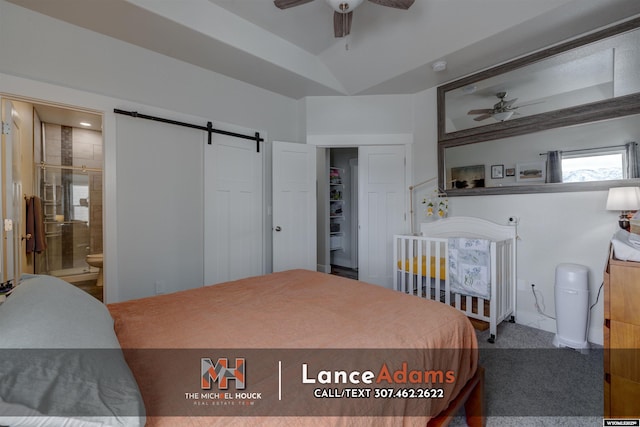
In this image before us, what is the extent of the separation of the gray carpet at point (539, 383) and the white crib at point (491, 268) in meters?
0.26

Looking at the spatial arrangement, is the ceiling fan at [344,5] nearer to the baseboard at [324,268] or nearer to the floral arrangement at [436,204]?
the floral arrangement at [436,204]

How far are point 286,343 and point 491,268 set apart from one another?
2.20m

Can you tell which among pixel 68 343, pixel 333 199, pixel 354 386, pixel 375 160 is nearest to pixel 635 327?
pixel 354 386

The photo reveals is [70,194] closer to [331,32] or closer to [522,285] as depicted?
[331,32]

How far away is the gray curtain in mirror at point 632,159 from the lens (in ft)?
7.40

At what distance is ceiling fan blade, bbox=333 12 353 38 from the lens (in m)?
2.27

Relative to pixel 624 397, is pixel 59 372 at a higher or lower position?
Result: higher

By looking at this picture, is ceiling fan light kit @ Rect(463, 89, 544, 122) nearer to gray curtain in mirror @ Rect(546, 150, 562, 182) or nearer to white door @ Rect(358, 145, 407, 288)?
gray curtain in mirror @ Rect(546, 150, 562, 182)

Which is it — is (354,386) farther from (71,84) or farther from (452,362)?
(71,84)

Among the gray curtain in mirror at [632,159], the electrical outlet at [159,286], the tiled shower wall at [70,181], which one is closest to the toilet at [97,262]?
the tiled shower wall at [70,181]

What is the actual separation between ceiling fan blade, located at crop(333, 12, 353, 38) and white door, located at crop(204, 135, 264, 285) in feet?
5.43

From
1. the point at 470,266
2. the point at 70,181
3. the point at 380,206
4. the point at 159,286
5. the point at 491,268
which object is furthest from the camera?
the point at 70,181

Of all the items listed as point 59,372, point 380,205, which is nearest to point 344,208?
point 380,205

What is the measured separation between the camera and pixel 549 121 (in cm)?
267
